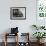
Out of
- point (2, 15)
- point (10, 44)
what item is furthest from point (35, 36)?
point (2, 15)

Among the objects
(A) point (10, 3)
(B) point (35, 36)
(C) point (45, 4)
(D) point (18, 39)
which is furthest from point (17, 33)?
(C) point (45, 4)

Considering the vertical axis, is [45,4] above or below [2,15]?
above

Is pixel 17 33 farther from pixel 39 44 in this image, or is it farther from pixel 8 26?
pixel 39 44

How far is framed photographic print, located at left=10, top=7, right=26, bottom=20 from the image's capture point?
22.8 feet

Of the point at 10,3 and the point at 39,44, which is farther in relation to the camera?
the point at 10,3

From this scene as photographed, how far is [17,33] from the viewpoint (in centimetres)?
666

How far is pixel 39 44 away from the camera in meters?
6.39

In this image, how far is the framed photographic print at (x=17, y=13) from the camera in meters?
6.95

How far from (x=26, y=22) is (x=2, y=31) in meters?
1.18

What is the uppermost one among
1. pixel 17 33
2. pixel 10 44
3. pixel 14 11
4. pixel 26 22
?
pixel 14 11

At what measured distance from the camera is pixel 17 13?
22.9 feet

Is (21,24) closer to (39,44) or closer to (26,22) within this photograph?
(26,22)

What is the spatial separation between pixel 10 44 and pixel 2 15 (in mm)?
1379

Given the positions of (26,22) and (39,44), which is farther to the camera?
(26,22)
